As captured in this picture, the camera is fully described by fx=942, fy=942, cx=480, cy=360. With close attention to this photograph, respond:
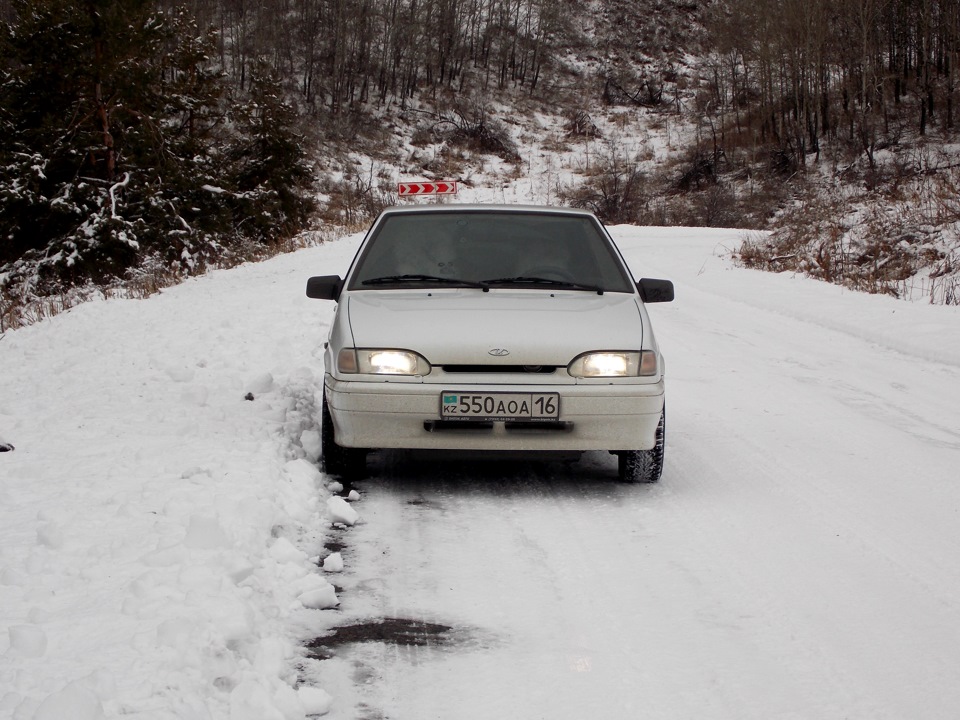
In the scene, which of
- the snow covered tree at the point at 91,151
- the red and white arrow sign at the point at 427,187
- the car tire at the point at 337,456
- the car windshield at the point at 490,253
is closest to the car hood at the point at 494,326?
the car windshield at the point at 490,253

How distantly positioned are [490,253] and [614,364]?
129 centimetres

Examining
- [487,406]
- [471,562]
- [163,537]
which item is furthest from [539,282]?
[163,537]

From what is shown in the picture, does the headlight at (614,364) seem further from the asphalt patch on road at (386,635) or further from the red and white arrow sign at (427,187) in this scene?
the red and white arrow sign at (427,187)

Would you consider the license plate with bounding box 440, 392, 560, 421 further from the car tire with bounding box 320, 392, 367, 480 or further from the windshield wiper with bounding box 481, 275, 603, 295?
the windshield wiper with bounding box 481, 275, 603, 295

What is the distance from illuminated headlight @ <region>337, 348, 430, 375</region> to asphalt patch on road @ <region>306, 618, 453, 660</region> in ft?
5.33

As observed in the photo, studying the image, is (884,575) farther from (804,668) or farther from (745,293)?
(745,293)

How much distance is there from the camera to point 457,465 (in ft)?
18.3

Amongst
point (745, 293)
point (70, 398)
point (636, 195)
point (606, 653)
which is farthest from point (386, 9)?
point (606, 653)

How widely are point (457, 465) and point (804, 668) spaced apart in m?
2.85

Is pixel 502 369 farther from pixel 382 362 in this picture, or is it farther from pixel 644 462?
pixel 644 462

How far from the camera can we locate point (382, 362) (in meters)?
4.74

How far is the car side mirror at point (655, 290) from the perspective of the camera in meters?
5.64

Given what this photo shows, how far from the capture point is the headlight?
4.73m

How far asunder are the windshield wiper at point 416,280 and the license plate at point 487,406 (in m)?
0.95
